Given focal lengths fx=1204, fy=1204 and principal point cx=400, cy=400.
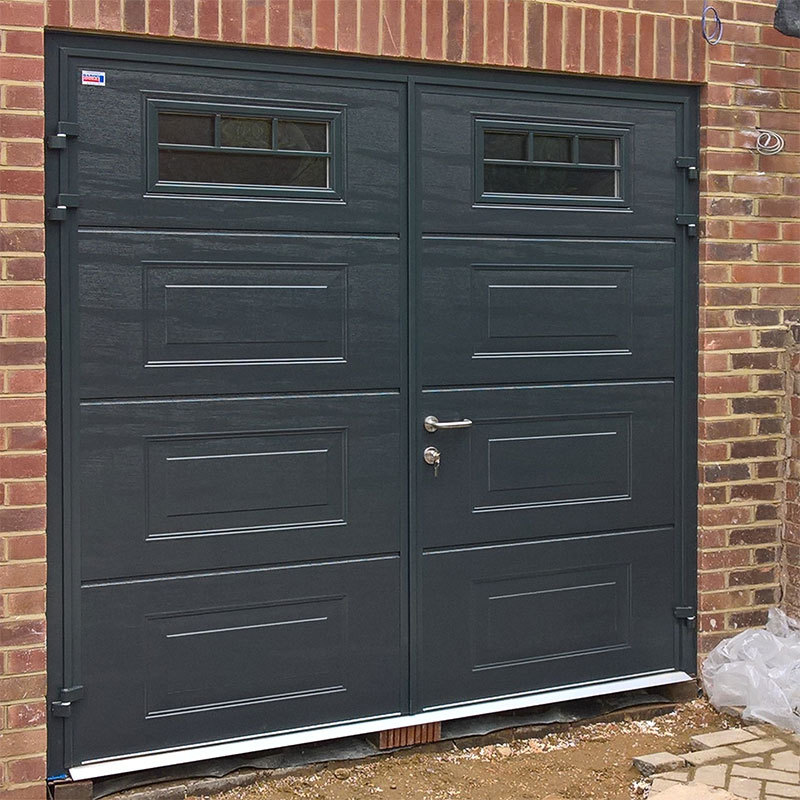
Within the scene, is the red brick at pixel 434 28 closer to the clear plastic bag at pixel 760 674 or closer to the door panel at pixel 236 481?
the door panel at pixel 236 481

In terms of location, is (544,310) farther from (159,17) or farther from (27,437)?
(27,437)

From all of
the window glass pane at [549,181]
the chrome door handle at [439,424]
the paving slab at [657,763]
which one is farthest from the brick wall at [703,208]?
the chrome door handle at [439,424]

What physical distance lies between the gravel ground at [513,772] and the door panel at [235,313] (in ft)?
4.65

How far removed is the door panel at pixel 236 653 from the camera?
4.12 metres

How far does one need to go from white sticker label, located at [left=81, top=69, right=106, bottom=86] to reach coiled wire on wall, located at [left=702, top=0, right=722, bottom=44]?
2403mm

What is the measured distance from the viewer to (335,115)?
4.32 metres

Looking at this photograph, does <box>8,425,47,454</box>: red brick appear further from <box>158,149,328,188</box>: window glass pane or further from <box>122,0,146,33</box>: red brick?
<box>122,0,146,33</box>: red brick

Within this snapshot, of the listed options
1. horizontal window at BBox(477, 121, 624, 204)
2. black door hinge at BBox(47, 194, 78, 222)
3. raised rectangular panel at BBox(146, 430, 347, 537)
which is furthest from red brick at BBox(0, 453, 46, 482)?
horizontal window at BBox(477, 121, 624, 204)

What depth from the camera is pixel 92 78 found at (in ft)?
13.0

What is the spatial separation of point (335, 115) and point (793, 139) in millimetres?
2025

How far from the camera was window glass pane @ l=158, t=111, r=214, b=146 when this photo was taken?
411cm

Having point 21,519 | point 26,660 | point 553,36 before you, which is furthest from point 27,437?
point 553,36

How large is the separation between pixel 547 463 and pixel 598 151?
4.14 ft

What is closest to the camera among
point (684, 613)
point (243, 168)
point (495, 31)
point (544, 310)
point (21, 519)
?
point (21, 519)
